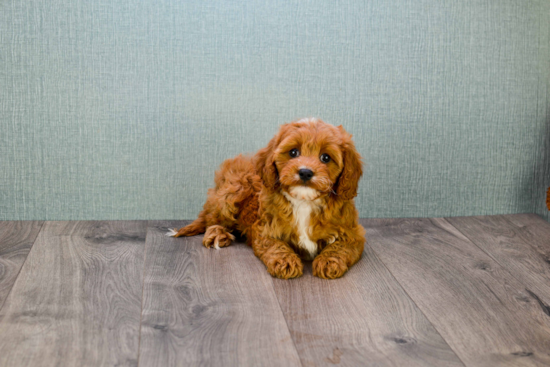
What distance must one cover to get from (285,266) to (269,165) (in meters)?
0.37

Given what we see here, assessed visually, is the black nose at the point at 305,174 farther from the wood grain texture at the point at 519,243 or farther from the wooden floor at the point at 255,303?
the wood grain texture at the point at 519,243

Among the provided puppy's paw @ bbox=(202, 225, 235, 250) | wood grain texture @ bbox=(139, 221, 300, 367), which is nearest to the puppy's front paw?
wood grain texture @ bbox=(139, 221, 300, 367)

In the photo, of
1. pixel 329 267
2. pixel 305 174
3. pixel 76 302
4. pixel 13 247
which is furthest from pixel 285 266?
pixel 13 247

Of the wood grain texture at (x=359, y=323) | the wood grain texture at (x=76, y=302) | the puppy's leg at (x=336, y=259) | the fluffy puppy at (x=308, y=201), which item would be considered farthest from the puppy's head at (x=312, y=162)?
the wood grain texture at (x=76, y=302)

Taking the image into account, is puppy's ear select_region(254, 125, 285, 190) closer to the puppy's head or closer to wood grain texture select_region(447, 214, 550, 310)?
the puppy's head

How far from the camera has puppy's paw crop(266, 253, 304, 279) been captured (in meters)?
2.06

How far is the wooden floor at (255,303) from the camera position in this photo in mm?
1571

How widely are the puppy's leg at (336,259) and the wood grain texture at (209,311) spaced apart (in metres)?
0.19

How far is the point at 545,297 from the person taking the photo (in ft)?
6.47

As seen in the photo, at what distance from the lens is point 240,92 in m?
2.65

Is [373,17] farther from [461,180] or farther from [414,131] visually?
[461,180]

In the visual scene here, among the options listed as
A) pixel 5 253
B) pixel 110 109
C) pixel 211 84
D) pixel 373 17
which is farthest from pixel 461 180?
pixel 5 253

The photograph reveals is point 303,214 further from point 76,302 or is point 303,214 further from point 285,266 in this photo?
point 76,302

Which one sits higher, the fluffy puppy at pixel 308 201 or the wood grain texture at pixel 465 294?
the fluffy puppy at pixel 308 201
